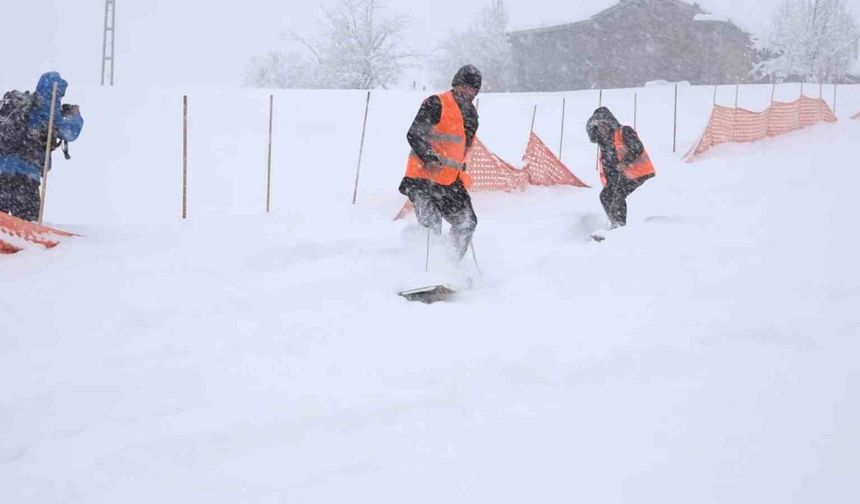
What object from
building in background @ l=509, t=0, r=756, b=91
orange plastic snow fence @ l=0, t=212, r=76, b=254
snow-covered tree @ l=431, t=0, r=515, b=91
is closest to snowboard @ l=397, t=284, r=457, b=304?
orange plastic snow fence @ l=0, t=212, r=76, b=254

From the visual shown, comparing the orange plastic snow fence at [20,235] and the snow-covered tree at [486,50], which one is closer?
the orange plastic snow fence at [20,235]

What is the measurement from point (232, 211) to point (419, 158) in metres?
5.61

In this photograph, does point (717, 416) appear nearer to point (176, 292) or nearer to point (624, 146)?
point (176, 292)

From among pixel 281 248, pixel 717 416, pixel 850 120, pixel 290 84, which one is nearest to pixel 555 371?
pixel 717 416

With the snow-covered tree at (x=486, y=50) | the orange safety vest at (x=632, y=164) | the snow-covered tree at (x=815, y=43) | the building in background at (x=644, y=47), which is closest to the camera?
the orange safety vest at (x=632, y=164)

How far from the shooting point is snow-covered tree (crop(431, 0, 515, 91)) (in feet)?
127

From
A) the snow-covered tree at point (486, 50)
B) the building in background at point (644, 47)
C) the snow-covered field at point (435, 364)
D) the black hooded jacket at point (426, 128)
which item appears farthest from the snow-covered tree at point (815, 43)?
the black hooded jacket at point (426, 128)

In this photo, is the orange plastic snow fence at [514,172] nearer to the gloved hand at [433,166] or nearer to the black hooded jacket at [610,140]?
the black hooded jacket at [610,140]

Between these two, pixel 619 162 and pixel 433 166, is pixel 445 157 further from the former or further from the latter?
pixel 619 162

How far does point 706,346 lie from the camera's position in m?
3.36

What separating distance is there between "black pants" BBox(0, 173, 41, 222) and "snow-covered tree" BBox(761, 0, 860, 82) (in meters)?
37.6

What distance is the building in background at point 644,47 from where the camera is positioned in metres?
35.2

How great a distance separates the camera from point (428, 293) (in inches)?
180

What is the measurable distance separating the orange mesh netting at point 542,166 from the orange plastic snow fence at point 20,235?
7000 millimetres
